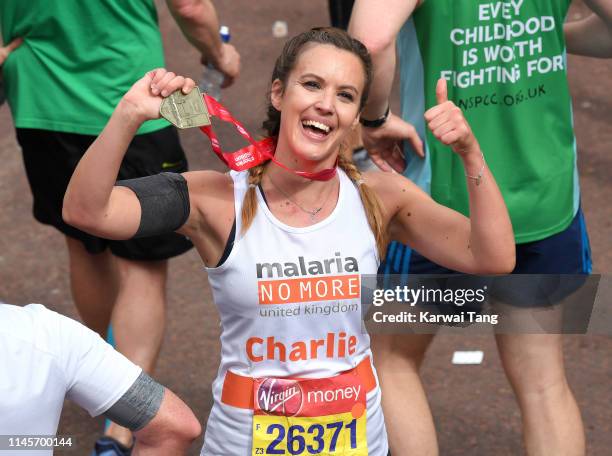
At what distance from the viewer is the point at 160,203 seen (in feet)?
9.85

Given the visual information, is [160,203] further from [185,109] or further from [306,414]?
[306,414]

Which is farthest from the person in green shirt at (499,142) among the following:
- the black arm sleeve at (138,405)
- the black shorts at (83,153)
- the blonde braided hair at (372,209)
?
the black arm sleeve at (138,405)

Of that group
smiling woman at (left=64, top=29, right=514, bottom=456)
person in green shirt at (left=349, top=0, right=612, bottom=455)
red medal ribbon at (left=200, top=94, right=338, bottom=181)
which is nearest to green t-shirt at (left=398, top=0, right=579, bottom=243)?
person in green shirt at (left=349, top=0, right=612, bottom=455)

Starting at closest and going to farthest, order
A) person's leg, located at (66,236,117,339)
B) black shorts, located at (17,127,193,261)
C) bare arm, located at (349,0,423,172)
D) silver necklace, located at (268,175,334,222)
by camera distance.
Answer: silver necklace, located at (268,175,334,222)
bare arm, located at (349,0,423,172)
black shorts, located at (17,127,193,261)
person's leg, located at (66,236,117,339)

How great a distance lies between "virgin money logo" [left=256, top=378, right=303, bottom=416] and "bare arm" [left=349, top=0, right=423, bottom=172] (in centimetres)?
94

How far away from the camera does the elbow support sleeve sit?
2990 millimetres

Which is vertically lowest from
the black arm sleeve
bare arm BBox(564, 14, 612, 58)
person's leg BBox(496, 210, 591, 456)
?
the black arm sleeve

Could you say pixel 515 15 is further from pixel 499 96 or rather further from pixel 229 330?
pixel 229 330

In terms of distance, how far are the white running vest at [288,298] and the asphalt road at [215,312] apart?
4.95 ft

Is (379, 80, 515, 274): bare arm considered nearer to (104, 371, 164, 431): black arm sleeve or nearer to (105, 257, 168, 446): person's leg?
(104, 371, 164, 431): black arm sleeve

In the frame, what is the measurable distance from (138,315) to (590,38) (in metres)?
1.82

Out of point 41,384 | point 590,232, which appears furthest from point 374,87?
point 590,232

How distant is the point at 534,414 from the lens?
3.76m

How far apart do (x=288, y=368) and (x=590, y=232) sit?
135 inches
